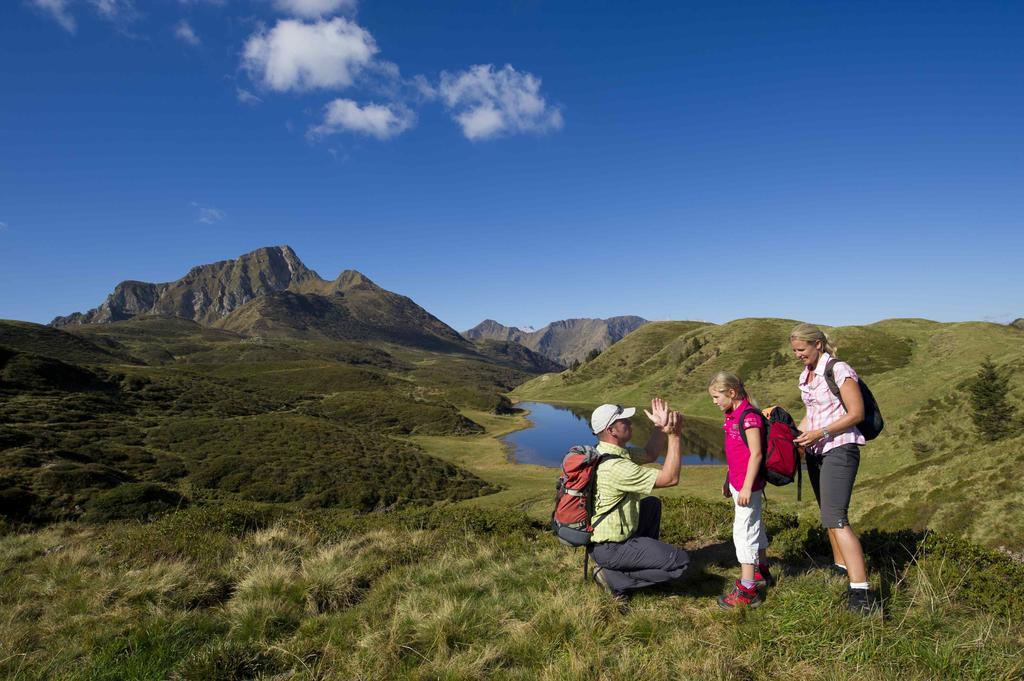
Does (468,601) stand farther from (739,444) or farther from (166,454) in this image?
(166,454)

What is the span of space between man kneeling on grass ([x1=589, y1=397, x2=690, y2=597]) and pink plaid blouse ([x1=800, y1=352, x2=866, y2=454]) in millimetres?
1977

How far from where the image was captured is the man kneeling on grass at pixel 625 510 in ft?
18.1

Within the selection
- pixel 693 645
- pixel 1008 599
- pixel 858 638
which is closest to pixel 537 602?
pixel 693 645

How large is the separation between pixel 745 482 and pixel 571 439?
288 ft

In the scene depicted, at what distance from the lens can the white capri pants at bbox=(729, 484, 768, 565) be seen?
5.63 metres

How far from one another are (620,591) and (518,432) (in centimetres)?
9684

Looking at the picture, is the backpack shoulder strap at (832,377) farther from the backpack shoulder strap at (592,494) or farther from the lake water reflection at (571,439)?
the lake water reflection at (571,439)

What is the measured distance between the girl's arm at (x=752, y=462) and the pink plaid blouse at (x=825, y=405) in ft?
2.61

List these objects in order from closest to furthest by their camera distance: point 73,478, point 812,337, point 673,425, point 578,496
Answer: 1. point 673,425
2. point 578,496
3. point 812,337
4. point 73,478

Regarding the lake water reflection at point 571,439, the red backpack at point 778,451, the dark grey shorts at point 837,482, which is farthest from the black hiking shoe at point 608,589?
the lake water reflection at point 571,439

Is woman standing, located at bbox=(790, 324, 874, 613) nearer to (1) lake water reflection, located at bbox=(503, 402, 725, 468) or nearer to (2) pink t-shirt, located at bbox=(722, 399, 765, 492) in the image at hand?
(2) pink t-shirt, located at bbox=(722, 399, 765, 492)

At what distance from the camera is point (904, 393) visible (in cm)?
7494

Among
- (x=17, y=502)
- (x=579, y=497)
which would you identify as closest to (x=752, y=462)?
(x=579, y=497)

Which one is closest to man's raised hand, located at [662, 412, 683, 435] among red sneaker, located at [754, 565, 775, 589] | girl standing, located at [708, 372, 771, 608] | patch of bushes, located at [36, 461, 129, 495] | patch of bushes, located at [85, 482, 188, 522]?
girl standing, located at [708, 372, 771, 608]
